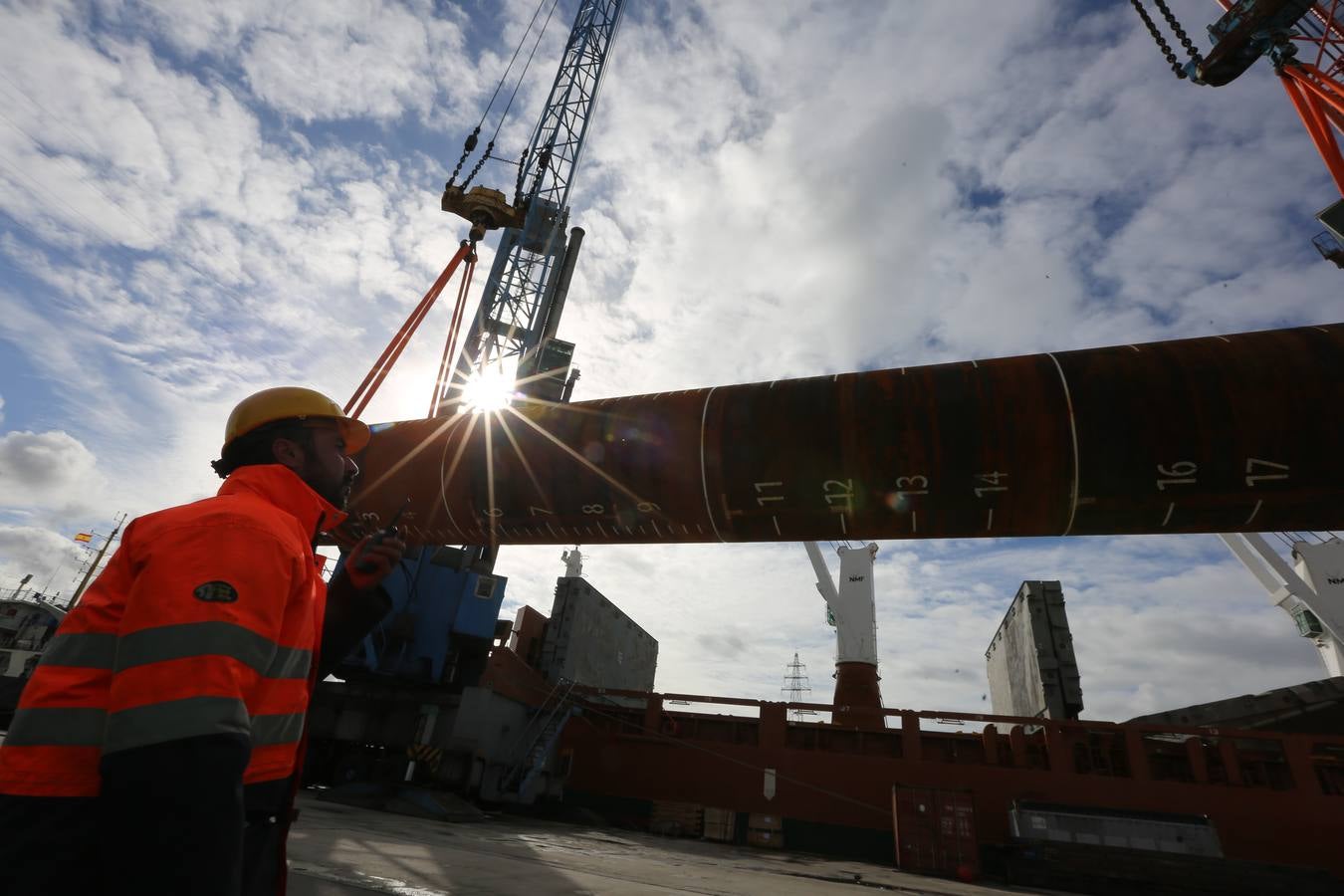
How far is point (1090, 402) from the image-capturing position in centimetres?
357

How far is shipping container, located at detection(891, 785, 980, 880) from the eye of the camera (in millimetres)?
12375

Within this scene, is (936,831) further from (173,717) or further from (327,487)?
(173,717)

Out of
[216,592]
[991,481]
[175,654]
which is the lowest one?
[175,654]

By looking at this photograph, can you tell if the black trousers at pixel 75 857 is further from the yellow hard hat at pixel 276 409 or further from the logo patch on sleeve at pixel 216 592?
the yellow hard hat at pixel 276 409

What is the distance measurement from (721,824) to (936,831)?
498cm

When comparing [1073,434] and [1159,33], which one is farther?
[1159,33]

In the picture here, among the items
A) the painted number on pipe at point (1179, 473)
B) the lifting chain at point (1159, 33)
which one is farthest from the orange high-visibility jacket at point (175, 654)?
the lifting chain at point (1159, 33)

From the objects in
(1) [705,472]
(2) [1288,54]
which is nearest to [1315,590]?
(2) [1288,54]

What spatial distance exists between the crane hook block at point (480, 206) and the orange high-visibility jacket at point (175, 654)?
19.8 meters

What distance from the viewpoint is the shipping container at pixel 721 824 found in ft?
47.5

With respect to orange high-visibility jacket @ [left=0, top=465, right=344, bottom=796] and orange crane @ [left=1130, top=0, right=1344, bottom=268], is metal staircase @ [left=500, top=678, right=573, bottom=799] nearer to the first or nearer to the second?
orange high-visibility jacket @ [left=0, top=465, right=344, bottom=796]

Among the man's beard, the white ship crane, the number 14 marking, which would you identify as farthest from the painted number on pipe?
the white ship crane

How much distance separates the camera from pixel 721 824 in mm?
14578

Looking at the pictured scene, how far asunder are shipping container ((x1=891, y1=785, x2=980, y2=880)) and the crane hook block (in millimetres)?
20127
